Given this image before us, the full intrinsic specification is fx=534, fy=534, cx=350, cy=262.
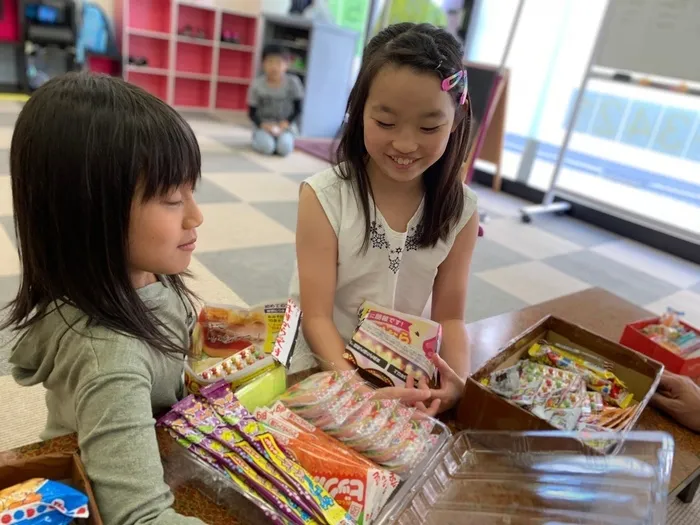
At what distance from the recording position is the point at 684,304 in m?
2.83

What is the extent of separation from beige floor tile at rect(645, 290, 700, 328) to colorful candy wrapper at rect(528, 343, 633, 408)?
2046 millimetres

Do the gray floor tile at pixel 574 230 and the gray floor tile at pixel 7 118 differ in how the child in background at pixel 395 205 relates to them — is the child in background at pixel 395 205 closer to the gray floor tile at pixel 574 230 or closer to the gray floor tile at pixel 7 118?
the gray floor tile at pixel 574 230

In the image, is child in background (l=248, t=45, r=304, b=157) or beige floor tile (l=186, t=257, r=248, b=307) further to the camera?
child in background (l=248, t=45, r=304, b=157)

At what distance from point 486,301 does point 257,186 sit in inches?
68.2

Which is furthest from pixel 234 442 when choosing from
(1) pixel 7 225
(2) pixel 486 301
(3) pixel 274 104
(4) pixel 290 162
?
(3) pixel 274 104

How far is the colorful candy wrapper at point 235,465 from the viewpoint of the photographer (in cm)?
52

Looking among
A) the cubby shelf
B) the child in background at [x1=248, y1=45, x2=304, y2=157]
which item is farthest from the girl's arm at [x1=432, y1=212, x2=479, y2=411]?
the cubby shelf

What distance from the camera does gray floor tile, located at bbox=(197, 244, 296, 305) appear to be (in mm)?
2170

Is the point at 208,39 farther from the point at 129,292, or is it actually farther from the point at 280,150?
the point at 129,292

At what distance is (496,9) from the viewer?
14.7ft

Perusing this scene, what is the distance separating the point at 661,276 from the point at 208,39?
467 centimetres

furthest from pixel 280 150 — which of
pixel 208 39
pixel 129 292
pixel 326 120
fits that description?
pixel 129 292

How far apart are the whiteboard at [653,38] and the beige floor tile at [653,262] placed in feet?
3.63

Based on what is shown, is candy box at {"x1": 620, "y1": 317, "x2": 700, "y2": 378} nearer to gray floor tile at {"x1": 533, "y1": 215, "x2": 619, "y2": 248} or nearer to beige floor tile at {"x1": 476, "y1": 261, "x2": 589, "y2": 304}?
beige floor tile at {"x1": 476, "y1": 261, "x2": 589, "y2": 304}
